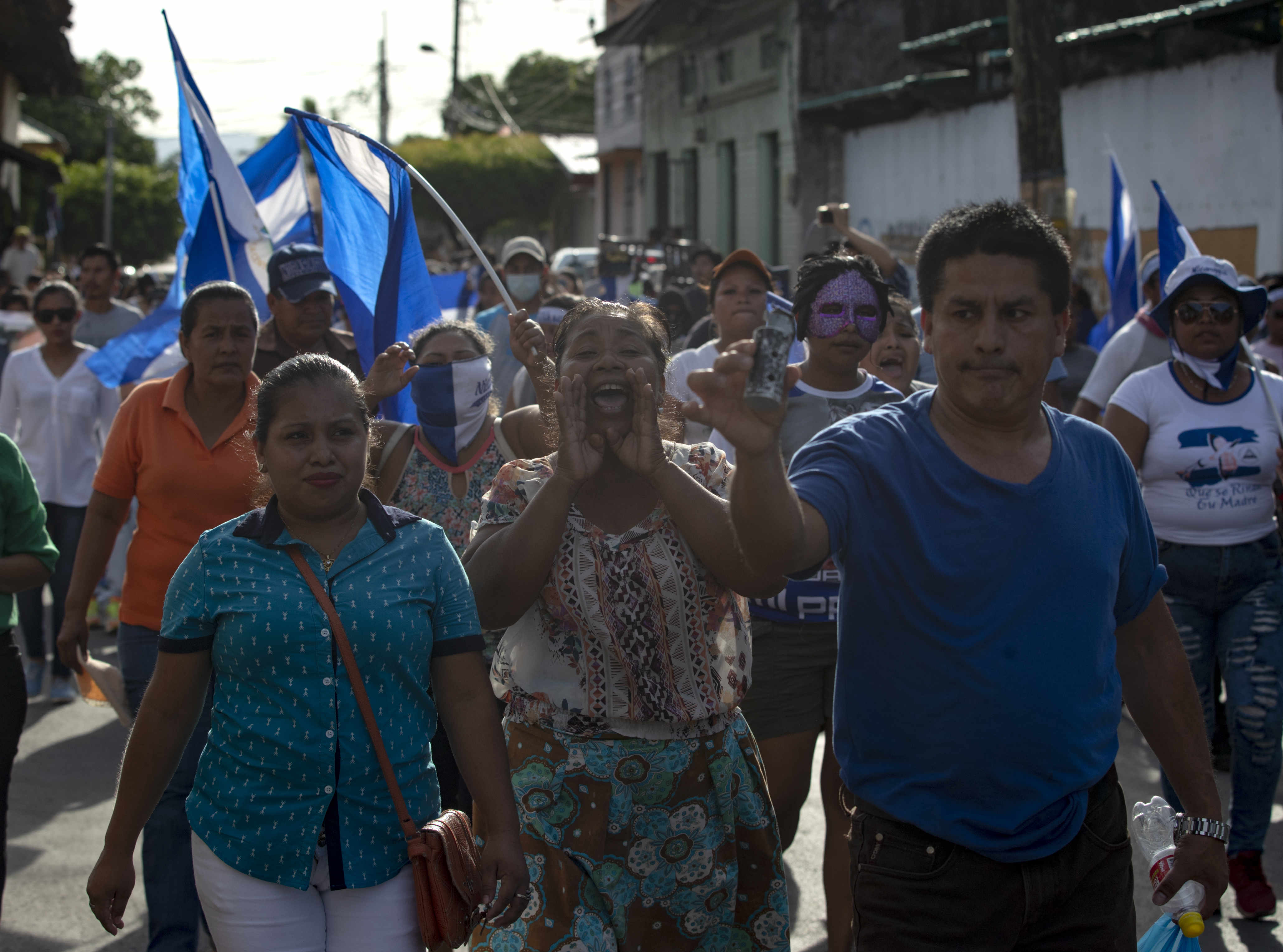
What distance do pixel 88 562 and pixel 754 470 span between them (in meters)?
2.91

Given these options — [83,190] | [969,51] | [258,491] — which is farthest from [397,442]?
[83,190]

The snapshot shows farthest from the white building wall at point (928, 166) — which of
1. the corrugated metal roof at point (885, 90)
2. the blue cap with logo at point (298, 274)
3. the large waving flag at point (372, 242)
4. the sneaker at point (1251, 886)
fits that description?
the sneaker at point (1251, 886)

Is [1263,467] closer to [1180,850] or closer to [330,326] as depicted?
[1180,850]

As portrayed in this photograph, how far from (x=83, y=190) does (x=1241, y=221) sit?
45646mm

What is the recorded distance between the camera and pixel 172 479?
425cm

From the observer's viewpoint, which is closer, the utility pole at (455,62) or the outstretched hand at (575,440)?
the outstretched hand at (575,440)

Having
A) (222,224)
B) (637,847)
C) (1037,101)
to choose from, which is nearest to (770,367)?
(637,847)

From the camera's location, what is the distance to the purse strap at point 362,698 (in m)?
2.87

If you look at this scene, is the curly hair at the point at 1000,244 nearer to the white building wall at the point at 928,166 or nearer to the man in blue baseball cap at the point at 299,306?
the man in blue baseball cap at the point at 299,306

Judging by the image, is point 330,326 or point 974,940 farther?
Result: point 330,326

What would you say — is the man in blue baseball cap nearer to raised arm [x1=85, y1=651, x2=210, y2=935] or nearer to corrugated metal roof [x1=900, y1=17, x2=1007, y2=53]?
raised arm [x1=85, y1=651, x2=210, y2=935]

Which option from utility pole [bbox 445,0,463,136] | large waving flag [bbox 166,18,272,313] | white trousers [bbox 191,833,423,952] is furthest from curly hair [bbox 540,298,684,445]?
utility pole [bbox 445,0,463,136]

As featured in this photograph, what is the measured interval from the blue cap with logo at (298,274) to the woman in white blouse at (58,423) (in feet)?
9.34

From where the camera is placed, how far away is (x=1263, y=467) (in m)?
4.91
